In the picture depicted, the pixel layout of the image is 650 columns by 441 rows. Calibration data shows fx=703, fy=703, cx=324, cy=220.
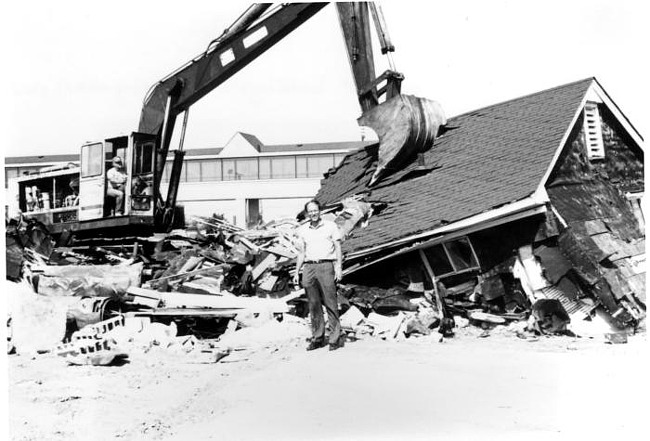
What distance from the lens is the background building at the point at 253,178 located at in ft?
46.6

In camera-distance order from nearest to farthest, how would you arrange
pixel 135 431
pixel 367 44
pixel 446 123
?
pixel 135 431, pixel 367 44, pixel 446 123

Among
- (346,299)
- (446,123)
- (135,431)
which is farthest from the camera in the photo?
(446,123)

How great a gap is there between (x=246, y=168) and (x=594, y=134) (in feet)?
24.6

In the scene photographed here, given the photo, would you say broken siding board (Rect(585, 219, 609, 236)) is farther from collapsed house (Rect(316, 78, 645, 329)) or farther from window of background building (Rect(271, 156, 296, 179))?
window of background building (Rect(271, 156, 296, 179))

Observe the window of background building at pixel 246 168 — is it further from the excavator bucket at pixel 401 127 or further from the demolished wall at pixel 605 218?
the demolished wall at pixel 605 218

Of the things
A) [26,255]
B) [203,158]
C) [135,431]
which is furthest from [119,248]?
[135,431]

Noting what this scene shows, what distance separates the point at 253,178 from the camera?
16156 millimetres

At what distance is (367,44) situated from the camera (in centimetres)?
1158

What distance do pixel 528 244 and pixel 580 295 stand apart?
3.00ft

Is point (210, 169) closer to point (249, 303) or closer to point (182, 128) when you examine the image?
point (182, 128)

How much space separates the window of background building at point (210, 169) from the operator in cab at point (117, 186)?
2682 mm

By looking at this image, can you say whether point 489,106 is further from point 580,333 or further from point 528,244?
point 580,333

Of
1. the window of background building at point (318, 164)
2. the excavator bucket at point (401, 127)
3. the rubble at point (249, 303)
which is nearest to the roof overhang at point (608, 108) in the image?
the rubble at point (249, 303)

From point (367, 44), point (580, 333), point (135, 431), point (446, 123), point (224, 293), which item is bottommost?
point (135, 431)
